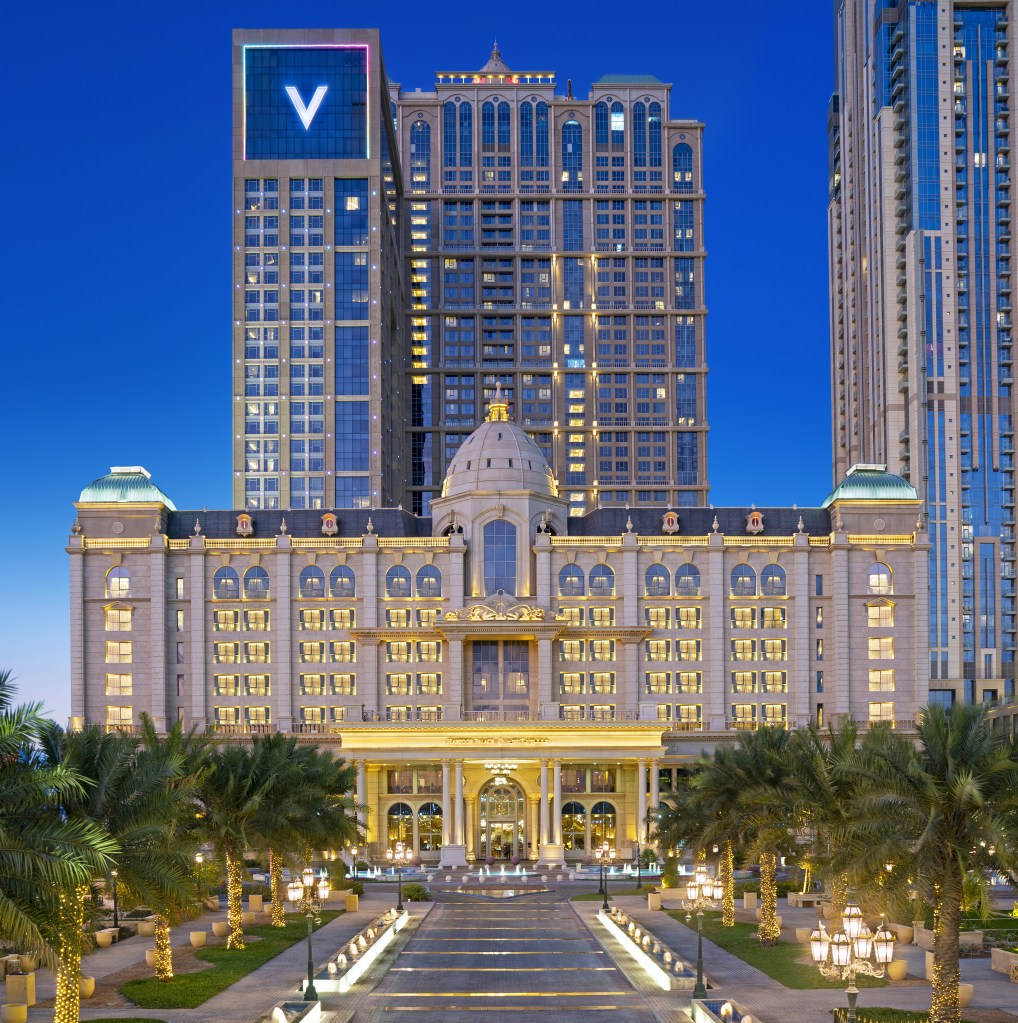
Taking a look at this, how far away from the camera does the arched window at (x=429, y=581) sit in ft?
410

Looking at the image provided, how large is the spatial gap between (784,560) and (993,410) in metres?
61.0

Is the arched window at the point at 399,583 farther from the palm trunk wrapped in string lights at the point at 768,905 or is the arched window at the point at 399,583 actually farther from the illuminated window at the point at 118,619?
the palm trunk wrapped in string lights at the point at 768,905

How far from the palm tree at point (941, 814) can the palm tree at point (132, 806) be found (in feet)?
68.4

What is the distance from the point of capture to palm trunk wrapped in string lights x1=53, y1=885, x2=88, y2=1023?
109 ft

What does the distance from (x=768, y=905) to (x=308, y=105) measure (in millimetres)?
135248

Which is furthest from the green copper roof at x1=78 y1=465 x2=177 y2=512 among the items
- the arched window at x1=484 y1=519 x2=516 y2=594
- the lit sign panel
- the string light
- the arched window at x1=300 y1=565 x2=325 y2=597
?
the string light

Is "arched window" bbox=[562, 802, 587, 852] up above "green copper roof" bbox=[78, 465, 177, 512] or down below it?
below

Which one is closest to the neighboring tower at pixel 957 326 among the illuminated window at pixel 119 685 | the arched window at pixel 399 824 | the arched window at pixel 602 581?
the arched window at pixel 602 581

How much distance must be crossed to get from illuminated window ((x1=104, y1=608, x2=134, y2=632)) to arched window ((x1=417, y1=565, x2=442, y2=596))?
25856mm

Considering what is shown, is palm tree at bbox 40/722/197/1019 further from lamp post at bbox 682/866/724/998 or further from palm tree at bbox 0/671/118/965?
lamp post at bbox 682/866/724/998

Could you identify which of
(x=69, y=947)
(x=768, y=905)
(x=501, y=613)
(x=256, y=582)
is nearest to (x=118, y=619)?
(x=256, y=582)

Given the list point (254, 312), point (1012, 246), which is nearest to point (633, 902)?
point (254, 312)

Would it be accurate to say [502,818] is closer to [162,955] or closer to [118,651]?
[118,651]

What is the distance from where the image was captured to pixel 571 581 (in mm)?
124750
